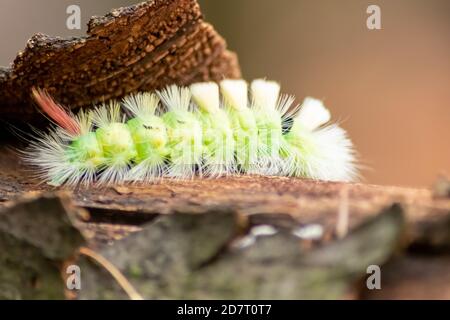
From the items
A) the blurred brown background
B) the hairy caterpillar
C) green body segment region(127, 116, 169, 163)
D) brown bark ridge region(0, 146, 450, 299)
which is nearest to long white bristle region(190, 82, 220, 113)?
the hairy caterpillar

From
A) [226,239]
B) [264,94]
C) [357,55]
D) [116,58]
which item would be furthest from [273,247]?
[357,55]

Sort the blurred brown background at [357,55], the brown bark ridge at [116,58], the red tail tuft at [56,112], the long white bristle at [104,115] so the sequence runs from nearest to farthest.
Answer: the brown bark ridge at [116,58], the red tail tuft at [56,112], the long white bristle at [104,115], the blurred brown background at [357,55]

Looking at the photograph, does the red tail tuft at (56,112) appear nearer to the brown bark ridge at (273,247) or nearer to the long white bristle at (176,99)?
the long white bristle at (176,99)

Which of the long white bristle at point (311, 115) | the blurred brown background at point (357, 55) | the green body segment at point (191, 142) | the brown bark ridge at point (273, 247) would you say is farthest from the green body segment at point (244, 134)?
the blurred brown background at point (357, 55)

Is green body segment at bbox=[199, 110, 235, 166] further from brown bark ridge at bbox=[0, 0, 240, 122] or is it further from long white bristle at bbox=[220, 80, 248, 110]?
brown bark ridge at bbox=[0, 0, 240, 122]

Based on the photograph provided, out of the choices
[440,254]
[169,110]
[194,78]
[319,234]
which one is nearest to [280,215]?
[319,234]
